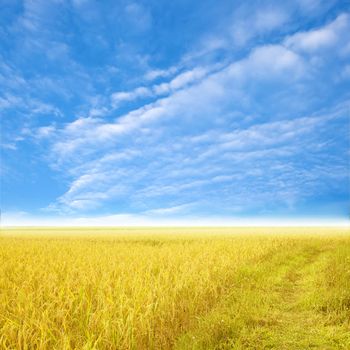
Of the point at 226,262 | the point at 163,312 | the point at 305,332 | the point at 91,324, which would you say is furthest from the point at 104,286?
the point at 226,262

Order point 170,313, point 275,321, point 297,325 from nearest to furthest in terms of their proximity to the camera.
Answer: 1. point 170,313
2. point 297,325
3. point 275,321

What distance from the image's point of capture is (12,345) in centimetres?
526

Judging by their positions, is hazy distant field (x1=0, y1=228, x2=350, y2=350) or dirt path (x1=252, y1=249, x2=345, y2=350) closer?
hazy distant field (x1=0, y1=228, x2=350, y2=350)

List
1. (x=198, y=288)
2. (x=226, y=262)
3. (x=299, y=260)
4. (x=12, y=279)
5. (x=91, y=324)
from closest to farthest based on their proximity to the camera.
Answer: (x=91, y=324) < (x=198, y=288) < (x=12, y=279) < (x=226, y=262) < (x=299, y=260)

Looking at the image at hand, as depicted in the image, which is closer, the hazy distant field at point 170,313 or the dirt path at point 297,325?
the hazy distant field at point 170,313

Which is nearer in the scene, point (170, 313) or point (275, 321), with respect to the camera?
point (170, 313)

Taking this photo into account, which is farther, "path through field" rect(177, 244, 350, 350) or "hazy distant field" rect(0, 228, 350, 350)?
"path through field" rect(177, 244, 350, 350)

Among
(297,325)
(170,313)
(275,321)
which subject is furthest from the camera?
(275,321)

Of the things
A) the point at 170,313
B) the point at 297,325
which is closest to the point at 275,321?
the point at 297,325

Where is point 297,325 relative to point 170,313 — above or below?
below

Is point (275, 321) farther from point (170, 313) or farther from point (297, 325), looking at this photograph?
point (170, 313)

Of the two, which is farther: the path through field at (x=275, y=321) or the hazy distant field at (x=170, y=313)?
the path through field at (x=275, y=321)

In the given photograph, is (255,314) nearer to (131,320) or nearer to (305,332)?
(305,332)

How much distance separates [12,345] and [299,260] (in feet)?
53.1
